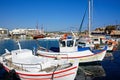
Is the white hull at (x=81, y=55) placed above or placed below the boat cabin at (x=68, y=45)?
below

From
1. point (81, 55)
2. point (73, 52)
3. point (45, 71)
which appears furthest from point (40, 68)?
point (81, 55)

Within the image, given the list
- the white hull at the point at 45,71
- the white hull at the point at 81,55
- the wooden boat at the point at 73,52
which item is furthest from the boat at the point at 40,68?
the wooden boat at the point at 73,52

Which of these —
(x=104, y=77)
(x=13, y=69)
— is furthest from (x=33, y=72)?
(x=104, y=77)

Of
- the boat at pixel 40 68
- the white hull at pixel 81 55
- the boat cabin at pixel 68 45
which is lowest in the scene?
the white hull at pixel 81 55

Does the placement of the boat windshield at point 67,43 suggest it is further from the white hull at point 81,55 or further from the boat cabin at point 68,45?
the white hull at point 81,55

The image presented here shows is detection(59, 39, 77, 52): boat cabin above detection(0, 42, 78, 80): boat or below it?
above

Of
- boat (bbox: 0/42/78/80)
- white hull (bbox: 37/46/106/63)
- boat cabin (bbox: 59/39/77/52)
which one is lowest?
white hull (bbox: 37/46/106/63)

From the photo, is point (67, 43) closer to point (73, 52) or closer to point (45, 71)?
point (73, 52)

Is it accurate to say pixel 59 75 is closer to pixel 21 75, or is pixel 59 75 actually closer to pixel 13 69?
pixel 21 75

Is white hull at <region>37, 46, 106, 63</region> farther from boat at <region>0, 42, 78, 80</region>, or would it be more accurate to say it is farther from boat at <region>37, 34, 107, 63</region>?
boat at <region>0, 42, 78, 80</region>

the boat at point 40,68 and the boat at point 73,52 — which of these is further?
the boat at point 73,52

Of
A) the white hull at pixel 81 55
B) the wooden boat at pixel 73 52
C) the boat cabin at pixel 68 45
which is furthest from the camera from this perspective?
the boat cabin at pixel 68 45

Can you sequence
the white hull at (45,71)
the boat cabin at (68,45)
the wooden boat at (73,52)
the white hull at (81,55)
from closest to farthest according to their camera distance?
the white hull at (45,71) < the white hull at (81,55) < the wooden boat at (73,52) < the boat cabin at (68,45)

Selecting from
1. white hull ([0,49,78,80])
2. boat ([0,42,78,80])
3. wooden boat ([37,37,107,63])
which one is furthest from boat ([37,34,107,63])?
white hull ([0,49,78,80])
